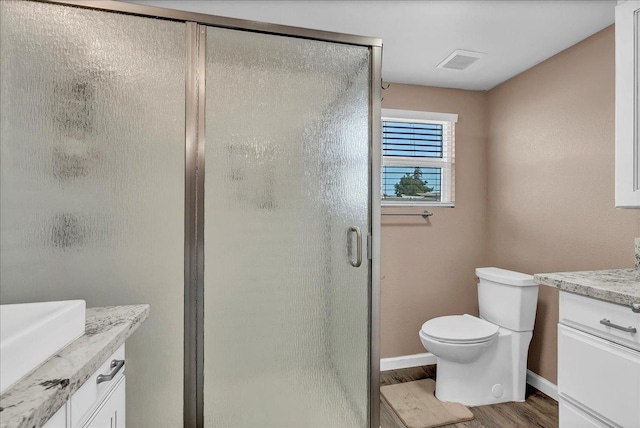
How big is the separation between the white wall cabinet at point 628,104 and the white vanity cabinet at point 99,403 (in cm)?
207

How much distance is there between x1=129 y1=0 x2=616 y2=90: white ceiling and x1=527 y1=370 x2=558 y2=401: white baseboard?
7.16ft

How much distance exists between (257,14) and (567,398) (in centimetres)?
230

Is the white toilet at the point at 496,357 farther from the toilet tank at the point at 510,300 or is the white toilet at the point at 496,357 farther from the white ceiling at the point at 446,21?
the white ceiling at the point at 446,21

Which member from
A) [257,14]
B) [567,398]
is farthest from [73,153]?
[567,398]

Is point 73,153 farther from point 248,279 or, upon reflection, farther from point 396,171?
point 396,171

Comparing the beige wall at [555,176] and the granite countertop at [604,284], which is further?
the beige wall at [555,176]

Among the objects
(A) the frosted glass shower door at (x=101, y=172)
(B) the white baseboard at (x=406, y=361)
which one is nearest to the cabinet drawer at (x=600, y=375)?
(B) the white baseboard at (x=406, y=361)

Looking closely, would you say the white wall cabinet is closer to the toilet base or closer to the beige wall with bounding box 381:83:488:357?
the toilet base

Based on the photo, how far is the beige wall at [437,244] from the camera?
2.73 m

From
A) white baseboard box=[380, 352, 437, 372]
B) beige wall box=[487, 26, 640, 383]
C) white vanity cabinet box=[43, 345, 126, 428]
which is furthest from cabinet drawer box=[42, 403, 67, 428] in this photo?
beige wall box=[487, 26, 640, 383]

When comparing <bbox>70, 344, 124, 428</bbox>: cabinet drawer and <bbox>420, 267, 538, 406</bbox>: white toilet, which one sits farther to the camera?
<bbox>420, 267, 538, 406</bbox>: white toilet

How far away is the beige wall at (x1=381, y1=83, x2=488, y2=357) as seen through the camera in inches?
108

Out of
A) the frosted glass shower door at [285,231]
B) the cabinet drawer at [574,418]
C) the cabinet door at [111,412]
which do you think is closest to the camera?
the cabinet door at [111,412]

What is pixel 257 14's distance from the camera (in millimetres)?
1863
